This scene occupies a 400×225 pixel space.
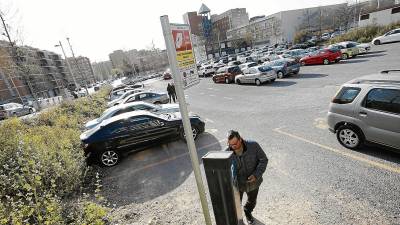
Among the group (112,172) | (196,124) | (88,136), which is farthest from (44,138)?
(196,124)

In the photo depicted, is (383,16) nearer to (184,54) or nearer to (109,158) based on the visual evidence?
(109,158)

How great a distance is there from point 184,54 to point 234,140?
4.46 ft

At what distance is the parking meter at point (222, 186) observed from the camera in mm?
2635

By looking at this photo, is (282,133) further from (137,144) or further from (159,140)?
(137,144)

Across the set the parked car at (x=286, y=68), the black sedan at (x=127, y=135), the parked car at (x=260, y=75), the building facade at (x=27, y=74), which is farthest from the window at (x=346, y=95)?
the building facade at (x=27, y=74)

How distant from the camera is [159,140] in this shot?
27.3 ft

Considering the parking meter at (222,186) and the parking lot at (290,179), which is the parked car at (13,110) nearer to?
the parking lot at (290,179)

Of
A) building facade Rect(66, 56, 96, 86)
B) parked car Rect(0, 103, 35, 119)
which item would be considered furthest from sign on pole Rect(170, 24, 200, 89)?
building facade Rect(66, 56, 96, 86)

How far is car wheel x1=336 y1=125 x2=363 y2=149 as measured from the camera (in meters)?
5.75

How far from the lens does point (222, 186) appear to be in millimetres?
2742

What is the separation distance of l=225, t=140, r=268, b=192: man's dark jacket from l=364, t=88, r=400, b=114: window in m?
3.37

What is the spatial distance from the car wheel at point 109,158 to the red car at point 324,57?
1980 centimetres

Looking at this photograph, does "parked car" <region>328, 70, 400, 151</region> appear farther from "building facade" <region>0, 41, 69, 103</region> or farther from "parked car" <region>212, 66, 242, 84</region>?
"building facade" <region>0, 41, 69, 103</region>

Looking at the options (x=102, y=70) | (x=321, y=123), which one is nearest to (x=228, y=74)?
(x=321, y=123)
